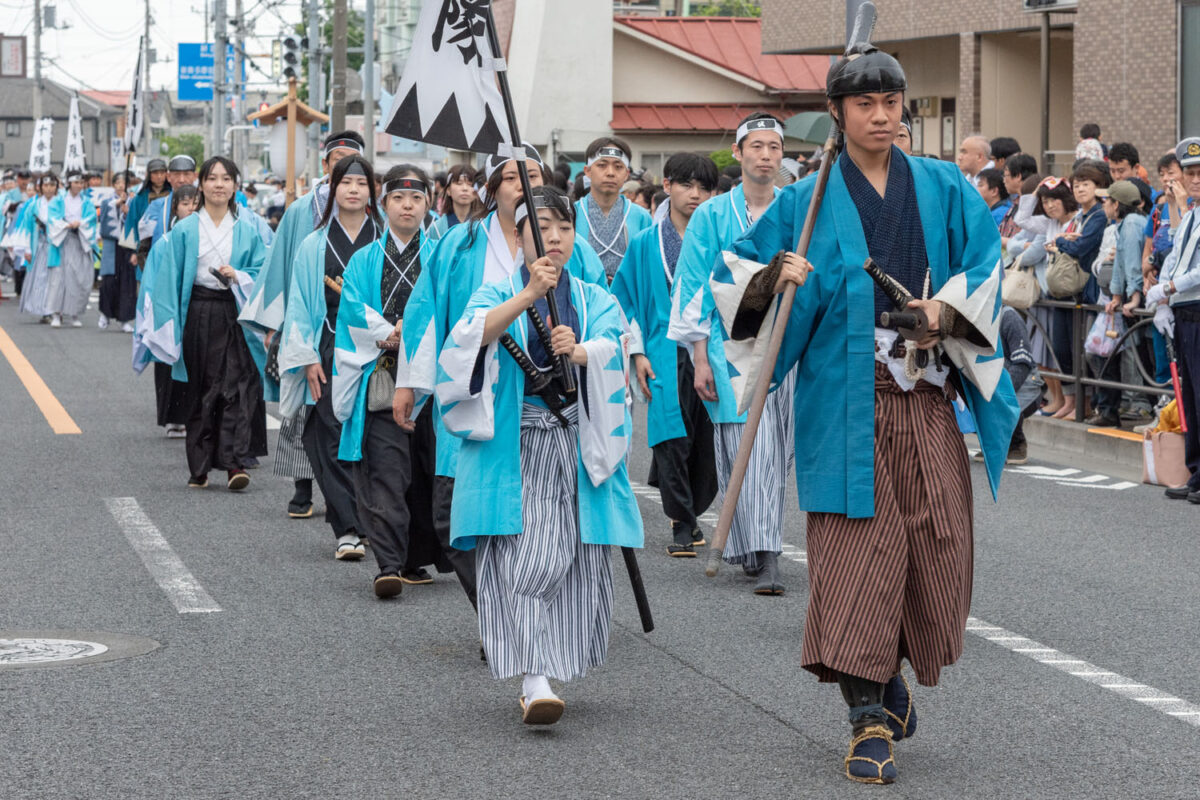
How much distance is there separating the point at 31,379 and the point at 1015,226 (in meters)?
8.96

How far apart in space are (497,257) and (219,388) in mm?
5279

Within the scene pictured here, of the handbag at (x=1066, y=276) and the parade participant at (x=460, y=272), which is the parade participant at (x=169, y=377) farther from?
the parade participant at (x=460, y=272)

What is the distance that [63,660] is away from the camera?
249 inches

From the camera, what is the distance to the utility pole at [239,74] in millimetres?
46719

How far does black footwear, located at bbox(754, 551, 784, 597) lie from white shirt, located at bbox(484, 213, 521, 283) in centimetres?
240

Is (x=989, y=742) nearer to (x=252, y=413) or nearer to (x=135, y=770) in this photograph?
(x=135, y=770)

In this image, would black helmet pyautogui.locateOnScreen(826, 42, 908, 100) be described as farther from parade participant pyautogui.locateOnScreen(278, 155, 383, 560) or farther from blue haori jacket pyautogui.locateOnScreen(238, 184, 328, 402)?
blue haori jacket pyautogui.locateOnScreen(238, 184, 328, 402)

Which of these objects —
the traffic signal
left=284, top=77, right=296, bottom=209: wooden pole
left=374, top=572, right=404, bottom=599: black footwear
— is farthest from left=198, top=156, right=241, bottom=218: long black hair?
the traffic signal

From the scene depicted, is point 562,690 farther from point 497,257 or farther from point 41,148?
point 41,148

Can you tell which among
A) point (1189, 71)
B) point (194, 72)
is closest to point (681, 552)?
point (1189, 71)

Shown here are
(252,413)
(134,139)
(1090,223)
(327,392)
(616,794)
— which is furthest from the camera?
(134,139)

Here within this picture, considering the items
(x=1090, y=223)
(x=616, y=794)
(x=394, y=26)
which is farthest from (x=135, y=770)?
(x=394, y=26)

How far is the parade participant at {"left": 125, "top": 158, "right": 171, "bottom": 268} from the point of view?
17031mm

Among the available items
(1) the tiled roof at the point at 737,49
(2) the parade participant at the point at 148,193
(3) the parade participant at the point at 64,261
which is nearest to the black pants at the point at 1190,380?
(2) the parade participant at the point at 148,193
